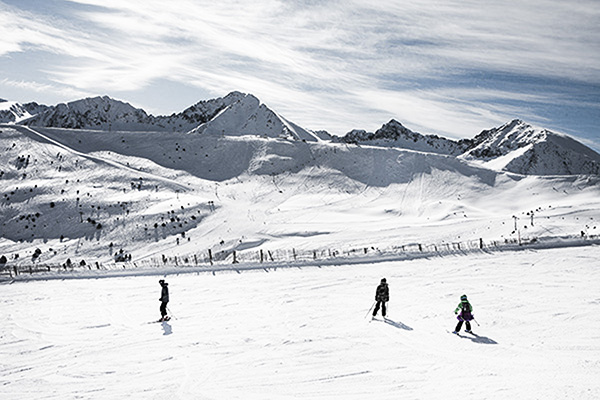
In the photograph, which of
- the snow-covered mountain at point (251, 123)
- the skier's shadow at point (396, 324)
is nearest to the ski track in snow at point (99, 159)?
the skier's shadow at point (396, 324)

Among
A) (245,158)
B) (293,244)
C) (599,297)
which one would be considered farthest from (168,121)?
(599,297)

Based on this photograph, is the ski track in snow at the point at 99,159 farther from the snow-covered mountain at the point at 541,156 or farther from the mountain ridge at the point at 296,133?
the snow-covered mountain at the point at 541,156

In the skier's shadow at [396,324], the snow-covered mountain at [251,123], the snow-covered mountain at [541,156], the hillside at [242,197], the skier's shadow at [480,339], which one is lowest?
the skier's shadow at [480,339]

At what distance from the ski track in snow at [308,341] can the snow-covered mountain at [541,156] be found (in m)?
119

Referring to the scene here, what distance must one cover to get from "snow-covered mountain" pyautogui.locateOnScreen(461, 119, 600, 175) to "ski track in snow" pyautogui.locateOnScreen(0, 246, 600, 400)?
11901 cm

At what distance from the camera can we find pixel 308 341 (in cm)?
1238

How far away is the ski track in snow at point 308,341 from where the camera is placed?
30.2 feet

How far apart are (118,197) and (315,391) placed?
61.4m

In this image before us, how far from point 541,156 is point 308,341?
6808 inches

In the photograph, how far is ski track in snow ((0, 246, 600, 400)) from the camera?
30.2 feet

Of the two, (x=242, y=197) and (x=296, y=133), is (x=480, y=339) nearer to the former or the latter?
(x=242, y=197)

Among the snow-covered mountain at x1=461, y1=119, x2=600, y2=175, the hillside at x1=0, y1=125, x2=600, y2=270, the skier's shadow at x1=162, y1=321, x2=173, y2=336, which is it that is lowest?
the skier's shadow at x1=162, y1=321, x2=173, y2=336

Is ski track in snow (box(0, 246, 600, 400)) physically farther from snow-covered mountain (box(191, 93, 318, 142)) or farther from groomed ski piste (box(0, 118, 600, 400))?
snow-covered mountain (box(191, 93, 318, 142))

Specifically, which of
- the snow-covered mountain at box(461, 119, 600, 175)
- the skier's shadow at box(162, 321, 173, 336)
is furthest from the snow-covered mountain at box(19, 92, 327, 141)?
the skier's shadow at box(162, 321, 173, 336)
